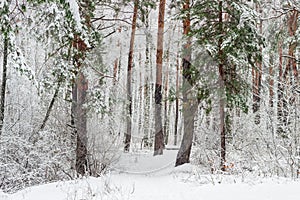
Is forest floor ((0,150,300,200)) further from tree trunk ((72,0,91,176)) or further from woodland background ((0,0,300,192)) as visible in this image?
tree trunk ((72,0,91,176))

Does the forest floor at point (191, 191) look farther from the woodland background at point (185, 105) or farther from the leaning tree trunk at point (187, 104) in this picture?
the leaning tree trunk at point (187, 104)

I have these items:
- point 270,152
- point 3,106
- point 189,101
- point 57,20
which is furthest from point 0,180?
point 270,152

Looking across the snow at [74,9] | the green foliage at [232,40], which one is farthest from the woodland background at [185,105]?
the snow at [74,9]

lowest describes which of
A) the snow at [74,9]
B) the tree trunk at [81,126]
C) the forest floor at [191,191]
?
the forest floor at [191,191]

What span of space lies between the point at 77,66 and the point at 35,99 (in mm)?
2770

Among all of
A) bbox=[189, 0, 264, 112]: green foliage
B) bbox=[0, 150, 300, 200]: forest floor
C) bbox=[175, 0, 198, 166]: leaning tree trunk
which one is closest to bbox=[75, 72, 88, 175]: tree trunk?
bbox=[0, 150, 300, 200]: forest floor

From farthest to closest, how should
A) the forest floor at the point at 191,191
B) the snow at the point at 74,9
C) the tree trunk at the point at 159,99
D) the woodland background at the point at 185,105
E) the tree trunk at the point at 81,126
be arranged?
1. the tree trunk at the point at 159,99
2. the tree trunk at the point at 81,126
3. the woodland background at the point at 185,105
4. the snow at the point at 74,9
5. the forest floor at the point at 191,191

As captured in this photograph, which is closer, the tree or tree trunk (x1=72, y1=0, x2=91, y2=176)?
the tree

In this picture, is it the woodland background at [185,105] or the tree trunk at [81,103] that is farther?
the tree trunk at [81,103]

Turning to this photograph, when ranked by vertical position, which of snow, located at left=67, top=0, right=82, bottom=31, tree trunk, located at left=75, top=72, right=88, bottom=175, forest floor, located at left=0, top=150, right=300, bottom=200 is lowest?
forest floor, located at left=0, top=150, right=300, bottom=200

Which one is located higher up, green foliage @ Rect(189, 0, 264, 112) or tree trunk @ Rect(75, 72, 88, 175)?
green foliage @ Rect(189, 0, 264, 112)

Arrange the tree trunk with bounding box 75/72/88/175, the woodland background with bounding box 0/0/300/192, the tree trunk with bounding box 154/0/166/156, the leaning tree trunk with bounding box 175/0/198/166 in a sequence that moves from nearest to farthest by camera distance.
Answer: the woodland background with bounding box 0/0/300/192 < the tree trunk with bounding box 75/72/88/175 < the leaning tree trunk with bounding box 175/0/198/166 < the tree trunk with bounding box 154/0/166/156

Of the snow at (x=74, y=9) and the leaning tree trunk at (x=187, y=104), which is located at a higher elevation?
the snow at (x=74, y=9)

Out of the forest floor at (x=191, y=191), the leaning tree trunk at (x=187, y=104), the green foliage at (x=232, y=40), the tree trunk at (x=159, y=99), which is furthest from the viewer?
the tree trunk at (x=159, y=99)
